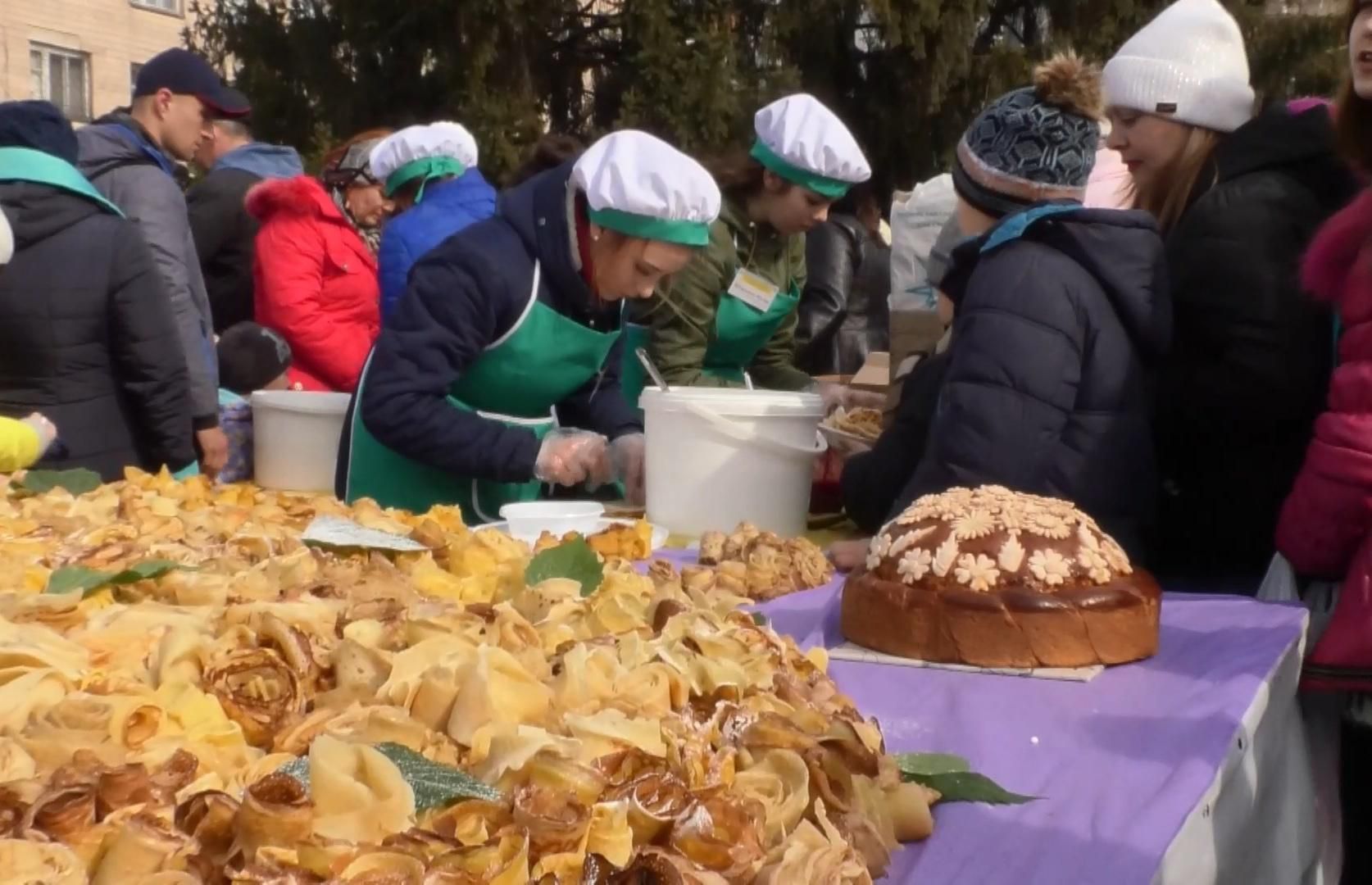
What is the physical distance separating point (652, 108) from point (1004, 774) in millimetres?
6820

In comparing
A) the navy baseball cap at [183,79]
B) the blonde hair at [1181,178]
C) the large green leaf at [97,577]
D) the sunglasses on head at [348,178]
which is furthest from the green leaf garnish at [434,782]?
the sunglasses on head at [348,178]

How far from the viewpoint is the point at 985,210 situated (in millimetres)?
2260

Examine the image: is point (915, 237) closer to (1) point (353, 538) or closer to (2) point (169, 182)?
(2) point (169, 182)

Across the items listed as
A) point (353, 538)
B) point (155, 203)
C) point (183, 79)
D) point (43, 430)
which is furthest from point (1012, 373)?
point (183, 79)

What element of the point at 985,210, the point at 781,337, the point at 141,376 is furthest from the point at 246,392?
the point at 985,210

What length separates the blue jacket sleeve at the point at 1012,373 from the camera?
1.78 meters

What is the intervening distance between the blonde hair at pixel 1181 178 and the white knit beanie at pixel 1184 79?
0.07ft

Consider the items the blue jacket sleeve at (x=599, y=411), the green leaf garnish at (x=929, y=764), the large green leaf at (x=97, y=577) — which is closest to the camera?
the green leaf garnish at (x=929, y=764)

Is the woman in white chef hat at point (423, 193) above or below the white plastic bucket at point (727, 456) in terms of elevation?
above

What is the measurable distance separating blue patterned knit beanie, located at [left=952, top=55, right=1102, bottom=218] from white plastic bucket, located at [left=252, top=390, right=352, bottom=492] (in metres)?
1.25

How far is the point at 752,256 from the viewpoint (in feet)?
10.1

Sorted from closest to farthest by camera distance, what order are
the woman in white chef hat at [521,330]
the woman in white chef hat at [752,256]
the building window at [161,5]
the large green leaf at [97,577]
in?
the large green leaf at [97,577], the woman in white chef hat at [521,330], the woman in white chef hat at [752,256], the building window at [161,5]

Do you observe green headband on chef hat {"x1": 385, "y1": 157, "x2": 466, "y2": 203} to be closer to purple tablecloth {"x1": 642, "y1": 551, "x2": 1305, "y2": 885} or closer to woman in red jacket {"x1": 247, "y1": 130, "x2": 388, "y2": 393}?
woman in red jacket {"x1": 247, "y1": 130, "x2": 388, "y2": 393}

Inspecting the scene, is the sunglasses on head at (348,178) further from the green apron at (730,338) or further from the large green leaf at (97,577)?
the large green leaf at (97,577)
